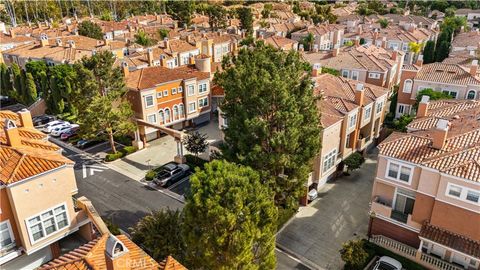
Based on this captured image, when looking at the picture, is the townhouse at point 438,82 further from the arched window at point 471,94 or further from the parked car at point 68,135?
the parked car at point 68,135

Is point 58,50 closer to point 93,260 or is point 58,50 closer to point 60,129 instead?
point 60,129

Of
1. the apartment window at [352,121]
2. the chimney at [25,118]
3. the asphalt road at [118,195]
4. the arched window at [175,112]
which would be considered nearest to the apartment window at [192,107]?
the arched window at [175,112]

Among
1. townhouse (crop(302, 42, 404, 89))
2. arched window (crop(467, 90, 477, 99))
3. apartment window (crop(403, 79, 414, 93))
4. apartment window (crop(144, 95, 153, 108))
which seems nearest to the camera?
arched window (crop(467, 90, 477, 99))

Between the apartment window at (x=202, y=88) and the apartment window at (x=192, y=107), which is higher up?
the apartment window at (x=202, y=88)

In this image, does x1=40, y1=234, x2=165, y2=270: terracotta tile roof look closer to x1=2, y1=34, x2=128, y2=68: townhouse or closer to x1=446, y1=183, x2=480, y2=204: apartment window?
x1=446, y1=183, x2=480, y2=204: apartment window

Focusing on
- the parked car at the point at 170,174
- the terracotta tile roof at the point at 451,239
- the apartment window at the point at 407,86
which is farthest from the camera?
the apartment window at the point at 407,86

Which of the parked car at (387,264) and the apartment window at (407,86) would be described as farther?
the apartment window at (407,86)

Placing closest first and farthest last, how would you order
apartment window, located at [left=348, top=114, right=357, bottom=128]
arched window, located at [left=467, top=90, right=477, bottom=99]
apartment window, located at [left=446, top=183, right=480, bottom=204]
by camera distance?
apartment window, located at [left=446, top=183, right=480, bottom=204] < apartment window, located at [left=348, top=114, right=357, bottom=128] < arched window, located at [left=467, top=90, right=477, bottom=99]

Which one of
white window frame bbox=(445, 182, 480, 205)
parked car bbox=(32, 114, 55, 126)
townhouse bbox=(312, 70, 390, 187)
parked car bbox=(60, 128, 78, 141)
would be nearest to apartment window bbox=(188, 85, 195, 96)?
parked car bbox=(60, 128, 78, 141)
